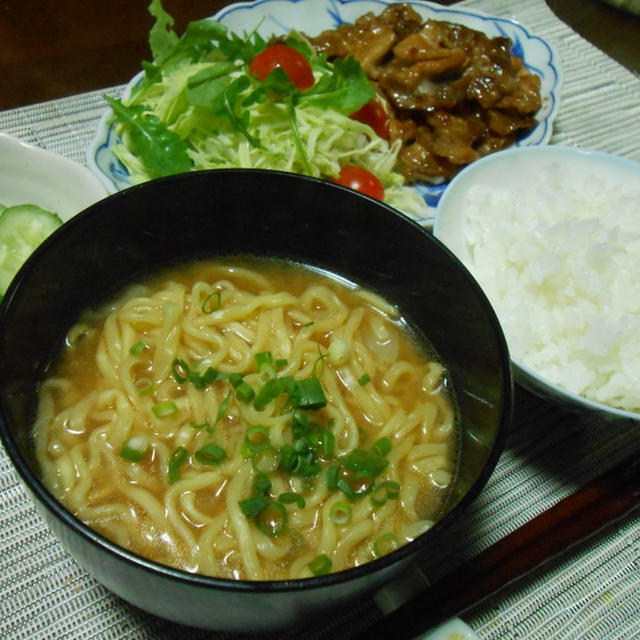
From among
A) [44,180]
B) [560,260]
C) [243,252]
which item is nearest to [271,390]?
[243,252]

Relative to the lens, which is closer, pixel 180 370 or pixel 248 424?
pixel 248 424

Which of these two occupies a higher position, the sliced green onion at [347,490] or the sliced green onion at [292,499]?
the sliced green onion at [292,499]

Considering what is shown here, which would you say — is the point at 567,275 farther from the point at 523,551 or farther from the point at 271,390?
the point at 271,390

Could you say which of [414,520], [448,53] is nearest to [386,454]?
[414,520]

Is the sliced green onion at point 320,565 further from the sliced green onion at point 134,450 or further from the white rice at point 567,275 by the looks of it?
the white rice at point 567,275

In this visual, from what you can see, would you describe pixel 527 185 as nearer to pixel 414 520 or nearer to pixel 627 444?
pixel 627 444

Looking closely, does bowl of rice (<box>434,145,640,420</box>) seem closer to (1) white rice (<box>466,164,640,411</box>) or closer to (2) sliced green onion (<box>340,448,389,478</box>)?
(1) white rice (<box>466,164,640,411</box>)

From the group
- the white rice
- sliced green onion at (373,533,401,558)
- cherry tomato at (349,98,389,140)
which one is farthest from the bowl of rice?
cherry tomato at (349,98,389,140)

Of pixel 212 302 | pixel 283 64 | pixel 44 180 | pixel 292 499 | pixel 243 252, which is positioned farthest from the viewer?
pixel 283 64

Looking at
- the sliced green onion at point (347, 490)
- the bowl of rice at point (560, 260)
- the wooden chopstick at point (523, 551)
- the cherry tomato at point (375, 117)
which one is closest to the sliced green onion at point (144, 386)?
the sliced green onion at point (347, 490)
